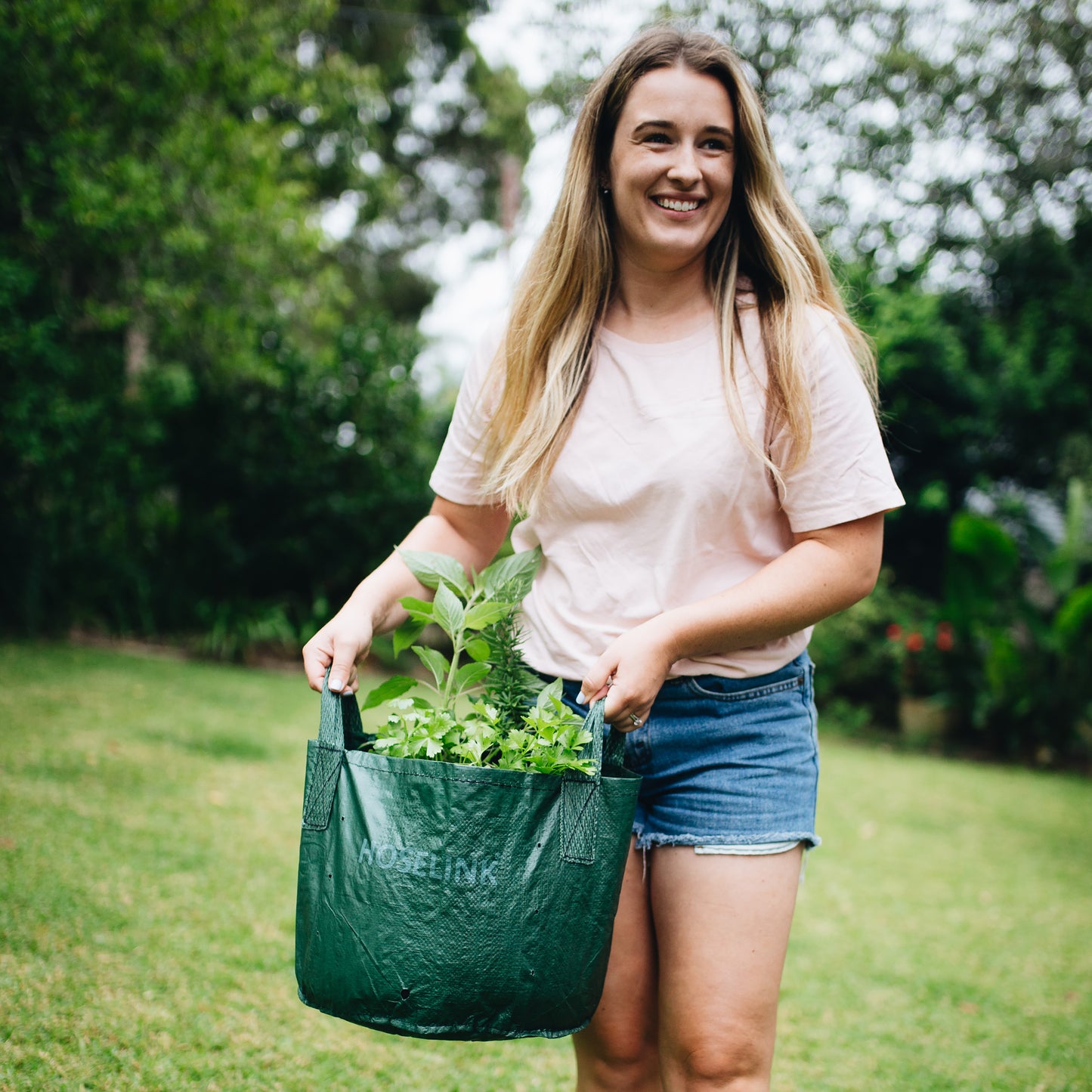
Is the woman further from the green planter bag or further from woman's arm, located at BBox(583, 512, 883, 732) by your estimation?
the green planter bag

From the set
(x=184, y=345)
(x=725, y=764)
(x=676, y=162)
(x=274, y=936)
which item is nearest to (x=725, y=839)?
(x=725, y=764)

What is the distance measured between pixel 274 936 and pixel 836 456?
277cm

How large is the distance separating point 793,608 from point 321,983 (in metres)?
0.87

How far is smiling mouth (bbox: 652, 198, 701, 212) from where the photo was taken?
5.62 ft

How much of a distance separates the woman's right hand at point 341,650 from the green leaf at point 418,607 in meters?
0.07

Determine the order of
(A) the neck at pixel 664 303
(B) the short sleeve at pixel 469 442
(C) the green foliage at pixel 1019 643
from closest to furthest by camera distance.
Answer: (A) the neck at pixel 664 303 < (B) the short sleeve at pixel 469 442 < (C) the green foliage at pixel 1019 643

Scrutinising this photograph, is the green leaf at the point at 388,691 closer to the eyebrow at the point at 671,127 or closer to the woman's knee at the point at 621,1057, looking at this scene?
the woman's knee at the point at 621,1057

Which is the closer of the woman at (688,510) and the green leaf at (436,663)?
the woman at (688,510)

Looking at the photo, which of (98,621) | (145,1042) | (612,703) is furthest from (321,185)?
(612,703)

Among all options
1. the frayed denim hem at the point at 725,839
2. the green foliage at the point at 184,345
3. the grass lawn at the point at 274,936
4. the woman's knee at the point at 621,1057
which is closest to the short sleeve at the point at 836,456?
the frayed denim hem at the point at 725,839

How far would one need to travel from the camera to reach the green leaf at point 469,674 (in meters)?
1.71

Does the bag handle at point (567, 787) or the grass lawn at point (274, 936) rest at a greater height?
the bag handle at point (567, 787)

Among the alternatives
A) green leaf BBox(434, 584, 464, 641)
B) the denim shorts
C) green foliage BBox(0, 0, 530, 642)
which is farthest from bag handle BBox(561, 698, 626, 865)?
green foliage BBox(0, 0, 530, 642)

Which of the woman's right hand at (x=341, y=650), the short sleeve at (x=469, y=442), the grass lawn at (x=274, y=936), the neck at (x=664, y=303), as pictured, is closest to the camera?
the woman's right hand at (x=341, y=650)
